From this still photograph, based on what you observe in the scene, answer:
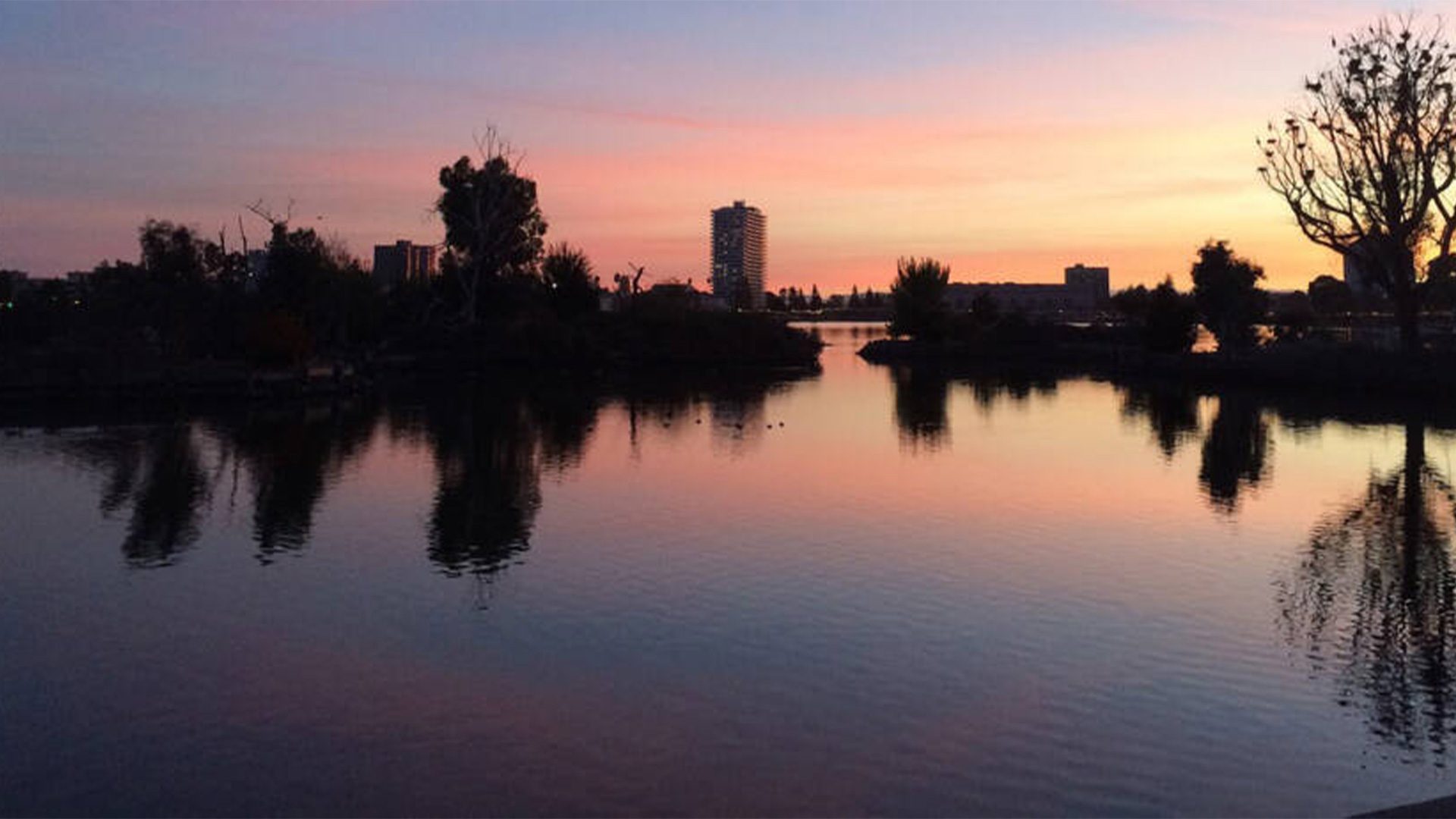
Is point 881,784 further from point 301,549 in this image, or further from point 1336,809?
point 301,549

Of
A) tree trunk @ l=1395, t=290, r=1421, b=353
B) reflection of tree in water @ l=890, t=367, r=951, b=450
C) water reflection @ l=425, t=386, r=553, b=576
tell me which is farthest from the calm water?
tree trunk @ l=1395, t=290, r=1421, b=353

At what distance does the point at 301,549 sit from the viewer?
19.3m

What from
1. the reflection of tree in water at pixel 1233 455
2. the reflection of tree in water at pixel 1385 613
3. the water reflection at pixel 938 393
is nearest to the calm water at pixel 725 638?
the reflection of tree in water at pixel 1385 613

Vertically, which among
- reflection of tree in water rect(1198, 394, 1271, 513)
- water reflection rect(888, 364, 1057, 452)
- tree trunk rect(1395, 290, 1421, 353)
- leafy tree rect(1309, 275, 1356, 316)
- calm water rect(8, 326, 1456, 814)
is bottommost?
calm water rect(8, 326, 1456, 814)

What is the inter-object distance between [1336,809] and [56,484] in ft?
84.1

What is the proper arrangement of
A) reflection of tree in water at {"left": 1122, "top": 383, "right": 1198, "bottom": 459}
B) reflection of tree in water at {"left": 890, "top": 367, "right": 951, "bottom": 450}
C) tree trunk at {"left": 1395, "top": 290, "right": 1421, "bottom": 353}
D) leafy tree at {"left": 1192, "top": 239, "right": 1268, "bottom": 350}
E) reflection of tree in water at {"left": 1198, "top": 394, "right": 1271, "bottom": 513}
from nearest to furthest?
reflection of tree in water at {"left": 1198, "top": 394, "right": 1271, "bottom": 513}, reflection of tree in water at {"left": 890, "top": 367, "right": 951, "bottom": 450}, reflection of tree in water at {"left": 1122, "top": 383, "right": 1198, "bottom": 459}, tree trunk at {"left": 1395, "top": 290, "right": 1421, "bottom": 353}, leafy tree at {"left": 1192, "top": 239, "right": 1268, "bottom": 350}

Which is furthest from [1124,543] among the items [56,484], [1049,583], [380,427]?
[380,427]

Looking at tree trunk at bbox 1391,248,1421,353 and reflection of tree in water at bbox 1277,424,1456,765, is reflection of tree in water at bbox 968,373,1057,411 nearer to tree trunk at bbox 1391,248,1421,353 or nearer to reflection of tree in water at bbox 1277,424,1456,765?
tree trunk at bbox 1391,248,1421,353

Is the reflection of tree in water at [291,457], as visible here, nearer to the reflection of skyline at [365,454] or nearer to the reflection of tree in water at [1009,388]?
the reflection of skyline at [365,454]

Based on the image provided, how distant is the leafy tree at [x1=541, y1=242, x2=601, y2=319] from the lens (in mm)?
82312

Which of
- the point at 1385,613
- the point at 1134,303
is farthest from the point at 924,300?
the point at 1385,613

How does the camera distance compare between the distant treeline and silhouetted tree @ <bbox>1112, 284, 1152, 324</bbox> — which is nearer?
the distant treeline

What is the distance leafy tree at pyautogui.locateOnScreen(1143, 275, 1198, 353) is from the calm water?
45.9 m

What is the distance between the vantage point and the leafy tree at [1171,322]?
74.3m
